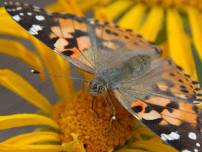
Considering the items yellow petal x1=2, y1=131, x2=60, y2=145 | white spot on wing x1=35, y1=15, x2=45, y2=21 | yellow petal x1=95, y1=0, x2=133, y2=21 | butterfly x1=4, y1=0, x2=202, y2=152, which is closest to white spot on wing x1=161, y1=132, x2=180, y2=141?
butterfly x1=4, y1=0, x2=202, y2=152

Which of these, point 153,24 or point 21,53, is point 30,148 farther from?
point 153,24

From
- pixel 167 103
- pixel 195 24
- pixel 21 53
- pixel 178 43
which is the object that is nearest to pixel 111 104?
pixel 167 103

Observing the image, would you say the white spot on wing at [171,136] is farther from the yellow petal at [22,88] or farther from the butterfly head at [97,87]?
the yellow petal at [22,88]

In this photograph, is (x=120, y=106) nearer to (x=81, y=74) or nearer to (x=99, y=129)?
(x=99, y=129)

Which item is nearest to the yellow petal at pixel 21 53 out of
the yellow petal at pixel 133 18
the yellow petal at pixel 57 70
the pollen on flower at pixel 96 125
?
the yellow petal at pixel 57 70

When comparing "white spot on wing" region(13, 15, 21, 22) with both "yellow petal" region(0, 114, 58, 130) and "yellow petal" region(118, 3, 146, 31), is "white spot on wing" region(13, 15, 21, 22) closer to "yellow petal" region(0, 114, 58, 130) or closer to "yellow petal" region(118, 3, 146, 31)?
"yellow petal" region(0, 114, 58, 130)
